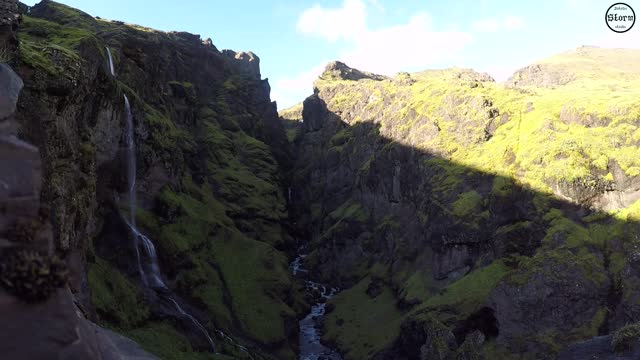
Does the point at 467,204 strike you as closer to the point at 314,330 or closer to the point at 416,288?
the point at 416,288

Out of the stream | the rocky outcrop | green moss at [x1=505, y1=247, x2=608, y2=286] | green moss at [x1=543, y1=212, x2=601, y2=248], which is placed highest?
the rocky outcrop

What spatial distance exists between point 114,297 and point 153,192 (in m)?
29.1

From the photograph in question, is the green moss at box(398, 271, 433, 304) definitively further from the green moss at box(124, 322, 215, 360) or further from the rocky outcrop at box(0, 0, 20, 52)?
the rocky outcrop at box(0, 0, 20, 52)

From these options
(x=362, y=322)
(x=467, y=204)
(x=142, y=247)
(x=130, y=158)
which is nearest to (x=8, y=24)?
(x=142, y=247)

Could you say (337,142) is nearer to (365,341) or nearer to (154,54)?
(154,54)

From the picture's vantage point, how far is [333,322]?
305 feet

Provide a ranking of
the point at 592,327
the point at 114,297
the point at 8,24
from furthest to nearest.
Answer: the point at 592,327
the point at 114,297
the point at 8,24

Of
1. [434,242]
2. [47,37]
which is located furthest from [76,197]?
[434,242]

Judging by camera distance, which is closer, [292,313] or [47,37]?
[47,37]

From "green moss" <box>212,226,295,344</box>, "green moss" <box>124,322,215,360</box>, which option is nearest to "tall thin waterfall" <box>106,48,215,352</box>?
"green moss" <box>124,322,215,360</box>

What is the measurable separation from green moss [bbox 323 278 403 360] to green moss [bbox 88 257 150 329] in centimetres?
3860

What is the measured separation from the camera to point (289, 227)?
438ft

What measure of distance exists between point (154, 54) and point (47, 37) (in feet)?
139

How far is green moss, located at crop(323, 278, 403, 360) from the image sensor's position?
81312 millimetres
